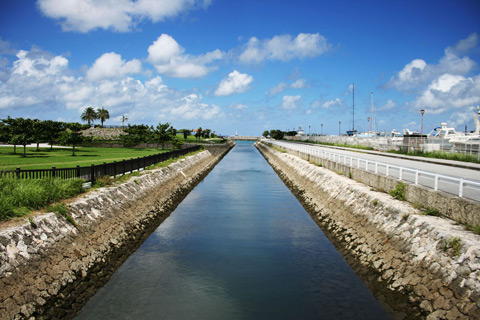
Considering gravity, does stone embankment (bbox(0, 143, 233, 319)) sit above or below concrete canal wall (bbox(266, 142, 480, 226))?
below

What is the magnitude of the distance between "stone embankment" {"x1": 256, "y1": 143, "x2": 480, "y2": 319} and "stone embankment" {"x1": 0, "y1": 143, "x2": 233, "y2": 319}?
8.12 meters

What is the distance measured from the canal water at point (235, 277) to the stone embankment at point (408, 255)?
58 centimetres

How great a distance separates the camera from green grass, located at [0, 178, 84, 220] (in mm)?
10377

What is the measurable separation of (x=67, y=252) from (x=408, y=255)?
9.51 m

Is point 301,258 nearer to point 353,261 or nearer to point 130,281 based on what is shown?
point 353,261

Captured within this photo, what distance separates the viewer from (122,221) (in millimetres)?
15594

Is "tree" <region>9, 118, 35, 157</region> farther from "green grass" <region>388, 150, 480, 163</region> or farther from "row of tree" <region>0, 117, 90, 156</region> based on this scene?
"green grass" <region>388, 150, 480, 163</region>

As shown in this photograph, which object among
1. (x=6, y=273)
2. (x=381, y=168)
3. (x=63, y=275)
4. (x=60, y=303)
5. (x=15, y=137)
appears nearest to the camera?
(x=6, y=273)

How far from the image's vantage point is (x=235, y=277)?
11.8m

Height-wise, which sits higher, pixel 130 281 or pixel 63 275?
pixel 63 275

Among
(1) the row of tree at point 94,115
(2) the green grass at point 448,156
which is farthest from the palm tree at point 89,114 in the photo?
(2) the green grass at point 448,156

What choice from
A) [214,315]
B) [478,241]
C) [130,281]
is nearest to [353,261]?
[478,241]

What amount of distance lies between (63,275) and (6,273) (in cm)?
187

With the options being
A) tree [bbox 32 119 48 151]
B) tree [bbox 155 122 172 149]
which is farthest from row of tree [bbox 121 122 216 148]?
tree [bbox 32 119 48 151]
